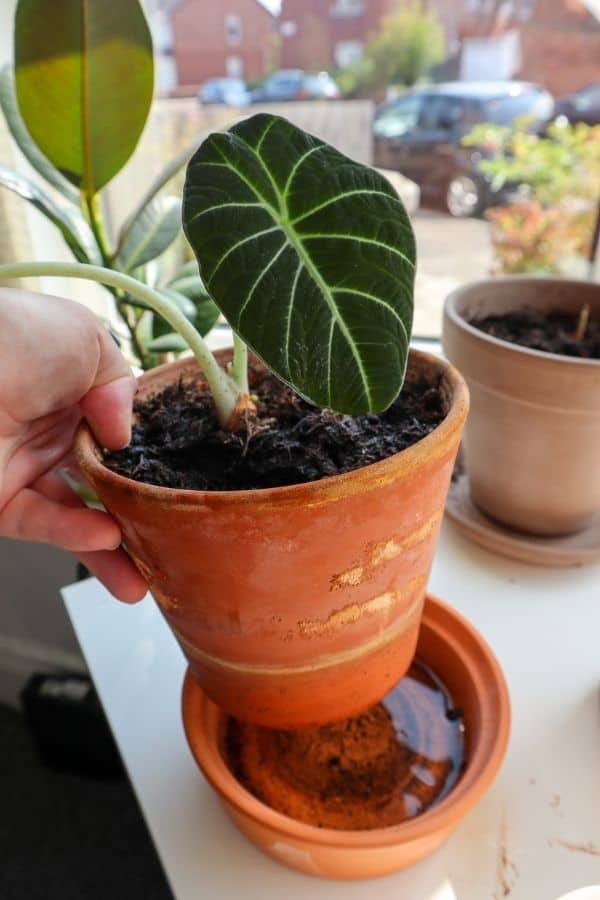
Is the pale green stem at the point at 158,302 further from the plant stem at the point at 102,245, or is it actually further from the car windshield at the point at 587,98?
the car windshield at the point at 587,98

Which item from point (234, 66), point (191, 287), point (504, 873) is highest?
point (234, 66)

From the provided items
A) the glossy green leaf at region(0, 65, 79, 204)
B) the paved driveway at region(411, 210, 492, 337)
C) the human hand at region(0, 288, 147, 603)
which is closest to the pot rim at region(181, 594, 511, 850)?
the human hand at region(0, 288, 147, 603)

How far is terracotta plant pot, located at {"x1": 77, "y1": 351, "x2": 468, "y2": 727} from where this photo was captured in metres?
0.41

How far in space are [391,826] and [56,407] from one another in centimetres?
45

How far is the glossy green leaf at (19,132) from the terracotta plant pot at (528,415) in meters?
0.49

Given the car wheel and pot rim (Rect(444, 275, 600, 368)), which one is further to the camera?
the car wheel

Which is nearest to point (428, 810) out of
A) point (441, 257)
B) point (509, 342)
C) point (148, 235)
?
point (509, 342)

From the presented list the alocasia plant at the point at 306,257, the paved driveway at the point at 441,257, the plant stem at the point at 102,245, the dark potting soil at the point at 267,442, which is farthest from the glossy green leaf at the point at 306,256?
the paved driveway at the point at 441,257

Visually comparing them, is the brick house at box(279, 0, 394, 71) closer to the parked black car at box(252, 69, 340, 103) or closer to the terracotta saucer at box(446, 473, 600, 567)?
the parked black car at box(252, 69, 340, 103)

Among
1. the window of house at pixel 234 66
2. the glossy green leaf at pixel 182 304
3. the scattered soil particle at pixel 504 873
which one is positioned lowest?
the scattered soil particle at pixel 504 873

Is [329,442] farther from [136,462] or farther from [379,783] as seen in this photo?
[379,783]

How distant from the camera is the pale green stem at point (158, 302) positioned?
0.43 metres

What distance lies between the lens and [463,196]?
1.23 m

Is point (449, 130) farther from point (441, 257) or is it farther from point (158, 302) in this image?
point (158, 302)
